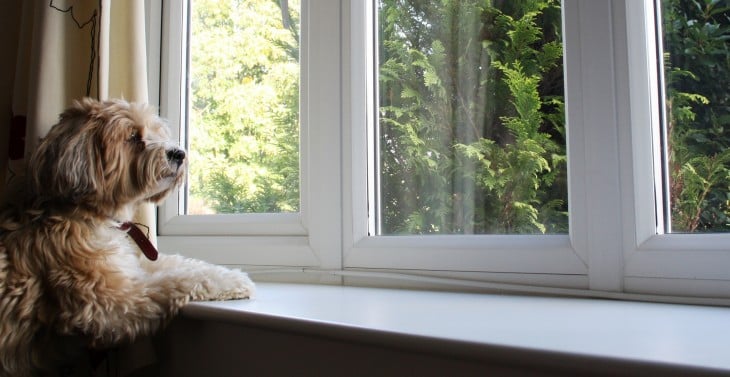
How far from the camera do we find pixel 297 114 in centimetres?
171

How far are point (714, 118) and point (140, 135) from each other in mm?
1179

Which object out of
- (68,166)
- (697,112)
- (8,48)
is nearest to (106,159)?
(68,166)

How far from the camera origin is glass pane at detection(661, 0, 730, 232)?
3.59ft

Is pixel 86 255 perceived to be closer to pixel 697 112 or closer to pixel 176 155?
pixel 176 155

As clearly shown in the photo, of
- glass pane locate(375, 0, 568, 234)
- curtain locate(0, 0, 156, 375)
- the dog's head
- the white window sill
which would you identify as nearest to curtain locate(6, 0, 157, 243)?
curtain locate(0, 0, 156, 375)

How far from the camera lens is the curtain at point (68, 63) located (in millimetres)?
1383

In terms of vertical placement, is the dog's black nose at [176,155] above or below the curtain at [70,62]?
below

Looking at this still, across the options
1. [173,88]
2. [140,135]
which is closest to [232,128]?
[173,88]

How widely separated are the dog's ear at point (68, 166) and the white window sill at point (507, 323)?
1.03 ft

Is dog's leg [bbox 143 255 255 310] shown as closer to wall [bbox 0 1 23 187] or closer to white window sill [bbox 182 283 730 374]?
white window sill [bbox 182 283 730 374]

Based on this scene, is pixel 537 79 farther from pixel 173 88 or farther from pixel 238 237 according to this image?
pixel 173 88

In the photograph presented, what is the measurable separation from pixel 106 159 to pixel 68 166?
91 mm

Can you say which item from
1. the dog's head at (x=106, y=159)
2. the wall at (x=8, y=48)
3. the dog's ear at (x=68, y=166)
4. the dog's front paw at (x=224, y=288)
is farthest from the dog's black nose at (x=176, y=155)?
the wall at (x=8, y=48)

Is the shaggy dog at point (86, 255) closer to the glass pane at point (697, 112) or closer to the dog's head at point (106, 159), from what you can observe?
the dog's head at point (106, 159)
